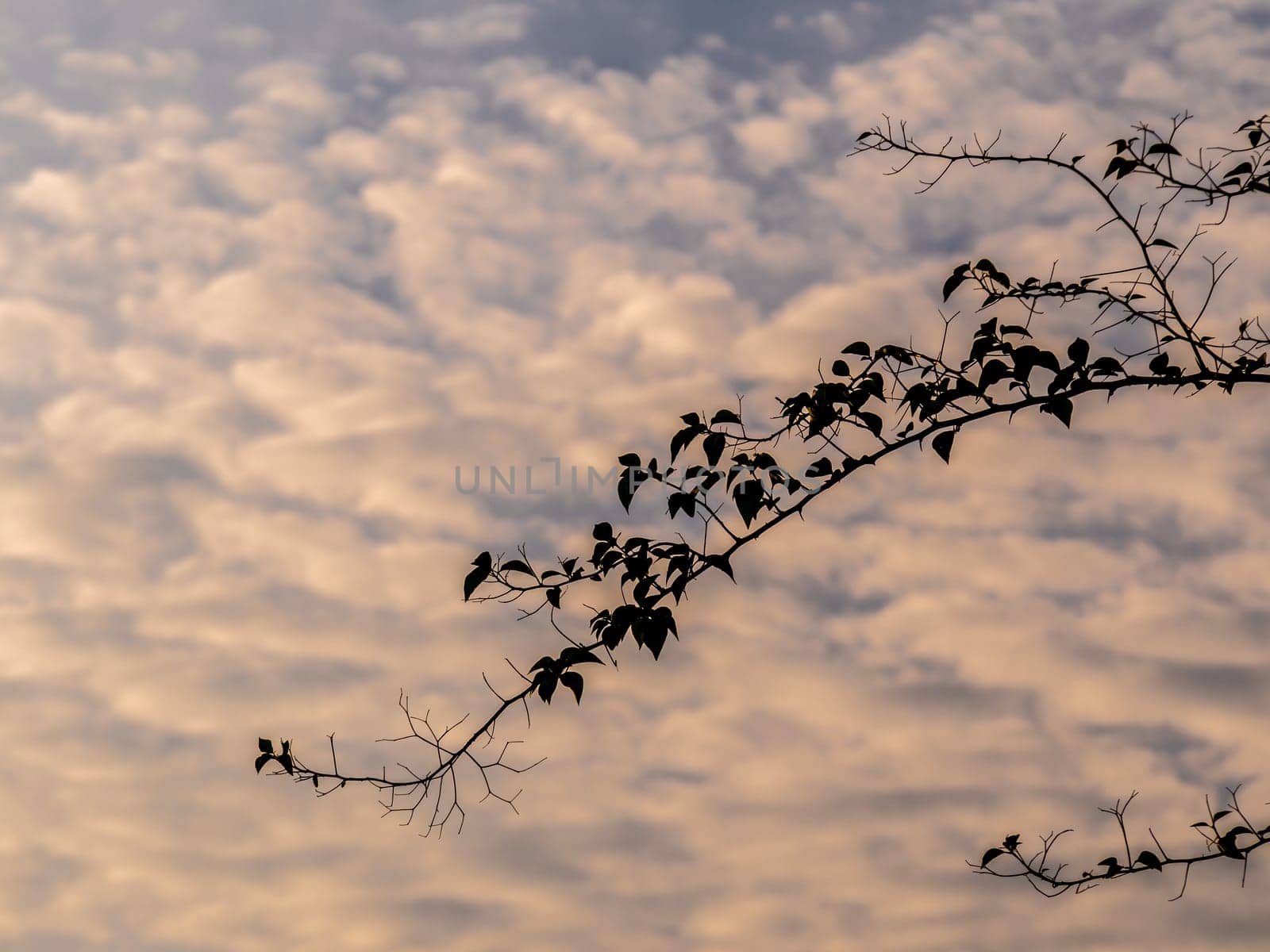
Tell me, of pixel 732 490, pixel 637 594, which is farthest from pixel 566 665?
pixel 732 490

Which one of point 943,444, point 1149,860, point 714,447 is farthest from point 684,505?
point 1149,860

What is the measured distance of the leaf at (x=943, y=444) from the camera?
6.58 meters

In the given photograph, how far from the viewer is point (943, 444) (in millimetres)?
6617

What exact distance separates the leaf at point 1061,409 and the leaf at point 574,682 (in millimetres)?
2624

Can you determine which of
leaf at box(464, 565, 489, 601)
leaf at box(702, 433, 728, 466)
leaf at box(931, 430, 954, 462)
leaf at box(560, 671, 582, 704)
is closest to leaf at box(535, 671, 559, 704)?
leaf at box(560, 671, 582, 704)

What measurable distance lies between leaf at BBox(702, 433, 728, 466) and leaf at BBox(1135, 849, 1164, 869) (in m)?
2.92

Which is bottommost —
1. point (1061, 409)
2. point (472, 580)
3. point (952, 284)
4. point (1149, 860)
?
point (1149, 860)

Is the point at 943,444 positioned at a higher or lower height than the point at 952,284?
lower

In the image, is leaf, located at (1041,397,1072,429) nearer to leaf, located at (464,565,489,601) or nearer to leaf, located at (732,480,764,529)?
leaf, located at (732,480,764,529)

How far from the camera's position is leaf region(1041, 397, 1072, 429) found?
6355mm

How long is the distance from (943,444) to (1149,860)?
2329 millimetres

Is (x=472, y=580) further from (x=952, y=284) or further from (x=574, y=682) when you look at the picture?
(x=952, y=284)

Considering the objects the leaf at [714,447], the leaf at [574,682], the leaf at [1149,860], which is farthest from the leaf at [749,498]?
the leaf at [1149,860]

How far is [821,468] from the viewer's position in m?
6.82
